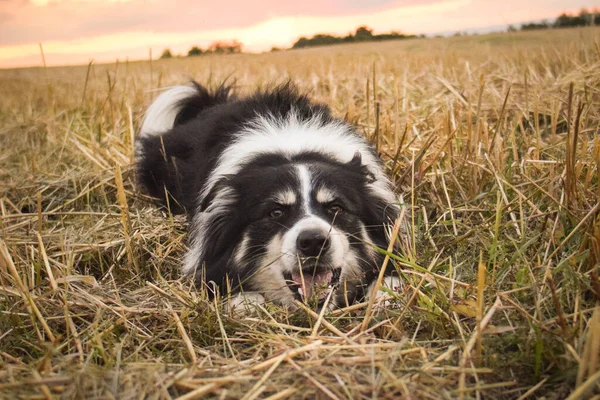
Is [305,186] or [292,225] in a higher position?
[305,186]

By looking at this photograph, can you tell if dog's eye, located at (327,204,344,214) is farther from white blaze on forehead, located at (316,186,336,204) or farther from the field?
the field

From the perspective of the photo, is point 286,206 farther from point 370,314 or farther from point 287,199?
point 370,314

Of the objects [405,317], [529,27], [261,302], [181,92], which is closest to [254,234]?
[261,302]

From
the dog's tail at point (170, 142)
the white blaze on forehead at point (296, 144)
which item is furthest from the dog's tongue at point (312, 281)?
the dog's tail at point (170, 142)

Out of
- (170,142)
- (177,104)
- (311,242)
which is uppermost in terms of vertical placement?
(177,104)

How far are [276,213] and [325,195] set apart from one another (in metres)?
0.30

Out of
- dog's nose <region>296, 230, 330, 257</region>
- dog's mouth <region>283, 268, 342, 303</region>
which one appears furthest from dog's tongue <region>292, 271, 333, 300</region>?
dog's nose <region>296, 230, 330, 257</region>

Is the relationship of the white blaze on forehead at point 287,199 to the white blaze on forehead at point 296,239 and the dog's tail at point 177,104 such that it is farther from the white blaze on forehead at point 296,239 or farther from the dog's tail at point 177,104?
the dog's tail at point 177,104

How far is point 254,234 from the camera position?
2977mm

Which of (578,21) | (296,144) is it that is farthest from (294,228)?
(578,21)

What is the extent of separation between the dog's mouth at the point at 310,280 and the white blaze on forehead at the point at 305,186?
13.2 inches

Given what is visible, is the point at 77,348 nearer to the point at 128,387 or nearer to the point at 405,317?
the point at 128,387

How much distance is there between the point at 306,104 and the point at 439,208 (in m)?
1.30

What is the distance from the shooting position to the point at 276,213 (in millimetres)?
2936
